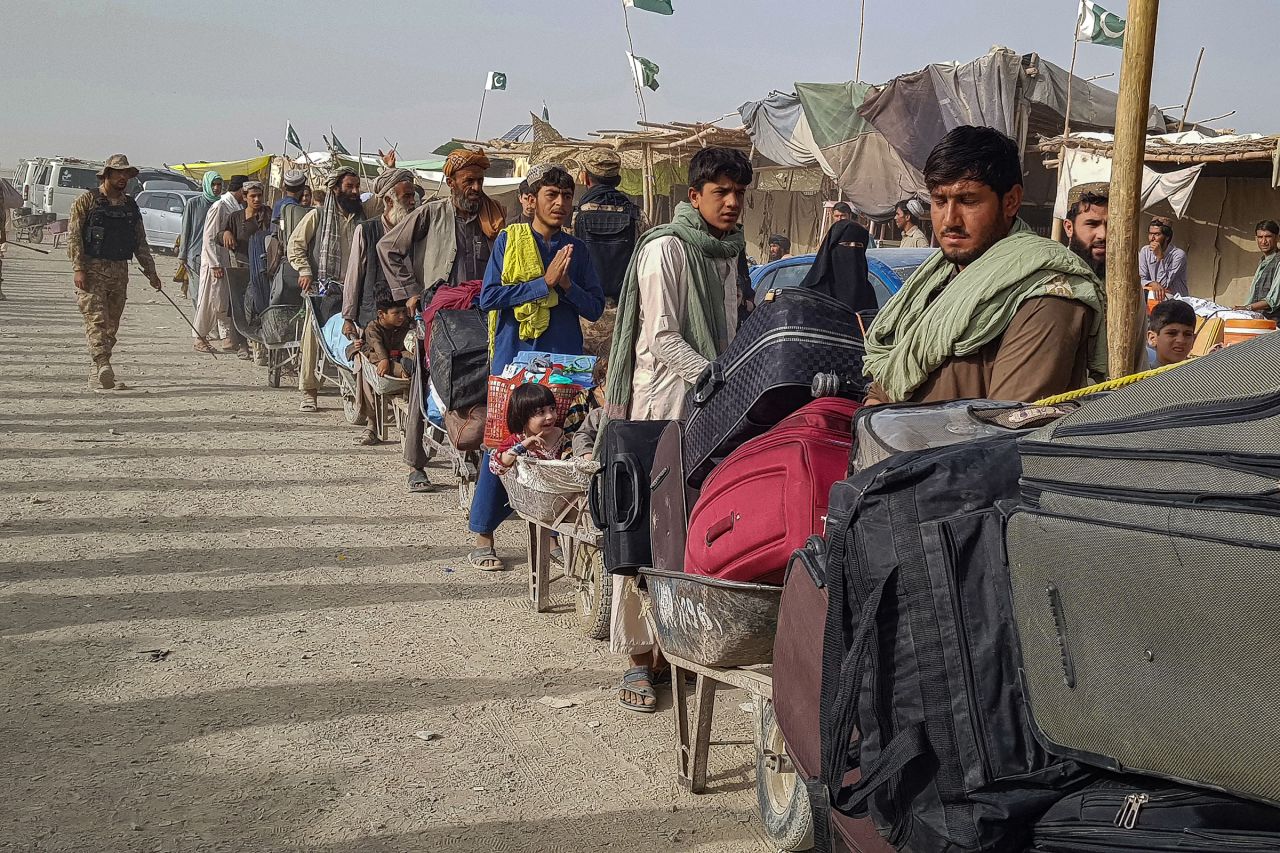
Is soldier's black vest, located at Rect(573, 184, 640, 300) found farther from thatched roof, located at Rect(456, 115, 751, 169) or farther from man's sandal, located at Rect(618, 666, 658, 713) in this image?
thatched roof, located at Rect(456, 115, 751, 169)

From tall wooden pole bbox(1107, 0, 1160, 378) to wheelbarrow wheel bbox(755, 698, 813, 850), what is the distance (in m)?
1.58

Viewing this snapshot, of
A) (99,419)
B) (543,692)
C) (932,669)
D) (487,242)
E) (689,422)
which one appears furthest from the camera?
(99,419)

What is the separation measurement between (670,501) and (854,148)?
40.4 feet

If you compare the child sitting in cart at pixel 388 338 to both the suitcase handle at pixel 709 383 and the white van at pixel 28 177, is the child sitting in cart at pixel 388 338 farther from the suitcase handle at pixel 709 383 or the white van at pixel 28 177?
the white van at pixel 28 177

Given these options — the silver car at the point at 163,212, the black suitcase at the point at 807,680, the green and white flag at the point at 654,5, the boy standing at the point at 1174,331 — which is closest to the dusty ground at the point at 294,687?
the black suitcase at the point at 807,680

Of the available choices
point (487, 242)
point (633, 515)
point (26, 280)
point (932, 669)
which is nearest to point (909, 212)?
point (487, 242)

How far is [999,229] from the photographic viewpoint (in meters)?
2.89

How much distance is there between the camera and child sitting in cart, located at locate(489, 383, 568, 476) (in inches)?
228

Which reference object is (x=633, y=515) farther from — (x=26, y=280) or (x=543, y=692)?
(x=26, y=280)

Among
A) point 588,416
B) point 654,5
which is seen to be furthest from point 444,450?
point 654,5

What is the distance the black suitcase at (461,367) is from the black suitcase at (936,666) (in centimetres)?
472

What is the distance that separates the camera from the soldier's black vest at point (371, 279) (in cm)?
923

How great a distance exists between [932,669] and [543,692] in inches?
118

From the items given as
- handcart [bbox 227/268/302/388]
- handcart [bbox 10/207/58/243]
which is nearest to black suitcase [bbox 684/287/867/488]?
handcart [bbox 227/268/302/388]
